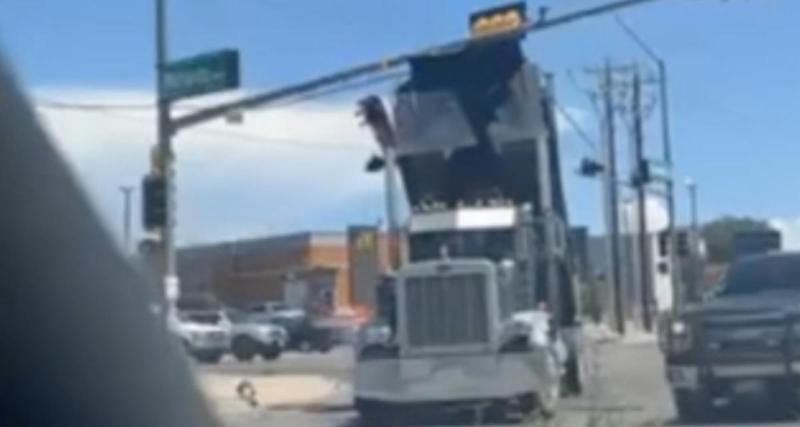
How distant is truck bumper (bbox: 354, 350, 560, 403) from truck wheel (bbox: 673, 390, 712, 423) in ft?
5.56

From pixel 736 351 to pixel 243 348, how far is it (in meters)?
39.8

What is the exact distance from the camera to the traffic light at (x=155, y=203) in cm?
3359

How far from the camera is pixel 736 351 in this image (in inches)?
1021

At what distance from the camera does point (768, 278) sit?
2706cm

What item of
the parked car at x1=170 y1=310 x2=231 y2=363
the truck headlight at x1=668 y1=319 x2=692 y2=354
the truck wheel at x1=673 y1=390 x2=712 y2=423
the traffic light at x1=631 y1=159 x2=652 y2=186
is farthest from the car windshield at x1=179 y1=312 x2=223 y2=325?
the truck headlight at x1=668 y1=319 x2=692 y2=354

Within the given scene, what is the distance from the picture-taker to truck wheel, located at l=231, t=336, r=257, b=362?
64.6 meters

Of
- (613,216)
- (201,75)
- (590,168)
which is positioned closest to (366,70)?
(201,75)

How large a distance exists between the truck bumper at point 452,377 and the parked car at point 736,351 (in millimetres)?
1904

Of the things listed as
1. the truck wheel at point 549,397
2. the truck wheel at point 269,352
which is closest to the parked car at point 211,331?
the truck wheel at point 269,352

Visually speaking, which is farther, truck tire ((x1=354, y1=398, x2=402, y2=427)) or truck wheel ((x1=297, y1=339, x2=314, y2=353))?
truck wheel ((x1=297, y1=339, x2=314, y2=353))

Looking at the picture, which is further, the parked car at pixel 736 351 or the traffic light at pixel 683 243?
the traffic light at pixel 683 243

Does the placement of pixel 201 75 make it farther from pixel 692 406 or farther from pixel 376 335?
pixel 692 406

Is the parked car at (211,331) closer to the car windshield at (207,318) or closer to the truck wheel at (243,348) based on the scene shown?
the car windshield at (207,318)

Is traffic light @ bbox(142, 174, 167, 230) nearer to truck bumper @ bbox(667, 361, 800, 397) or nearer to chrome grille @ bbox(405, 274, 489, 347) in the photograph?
chrome grille @ bbox(405, 274, 489, 347)
